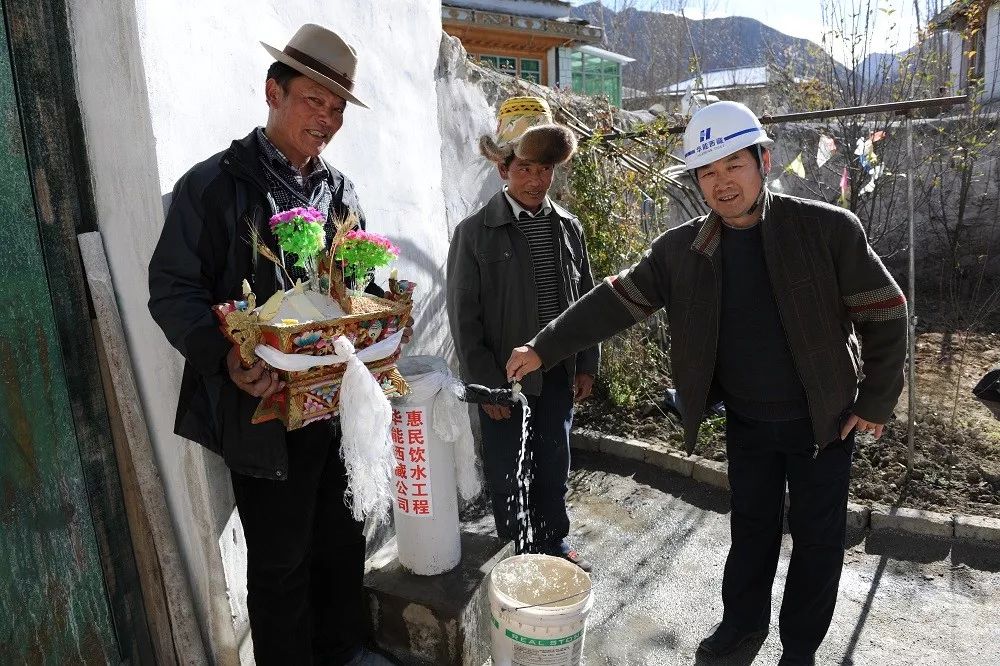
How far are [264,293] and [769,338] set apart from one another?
5.94 ft

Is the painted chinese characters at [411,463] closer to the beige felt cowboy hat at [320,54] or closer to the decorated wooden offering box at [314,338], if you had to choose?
the decorated wooden offering box at [314,338]

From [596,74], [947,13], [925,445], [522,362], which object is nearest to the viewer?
[522,362]

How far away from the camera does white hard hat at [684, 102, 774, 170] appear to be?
7.94 feet

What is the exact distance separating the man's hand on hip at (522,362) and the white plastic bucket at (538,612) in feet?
2.41

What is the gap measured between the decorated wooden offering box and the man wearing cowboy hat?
6 cm

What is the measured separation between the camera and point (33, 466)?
7.20 feet

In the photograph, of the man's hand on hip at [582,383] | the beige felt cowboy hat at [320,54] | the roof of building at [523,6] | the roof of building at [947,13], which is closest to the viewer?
the beige felt cowboy hat at [320,54]

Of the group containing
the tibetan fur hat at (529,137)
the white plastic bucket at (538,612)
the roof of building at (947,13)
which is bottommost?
the white plastic bucket at (538,612)

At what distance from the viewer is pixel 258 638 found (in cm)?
237

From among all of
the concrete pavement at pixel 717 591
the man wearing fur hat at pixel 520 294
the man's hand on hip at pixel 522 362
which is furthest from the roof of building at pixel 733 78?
the man's hand on hip at pixel 522 362

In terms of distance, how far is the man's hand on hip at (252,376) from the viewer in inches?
79.4

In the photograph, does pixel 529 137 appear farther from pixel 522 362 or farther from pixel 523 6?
pixel 523 6

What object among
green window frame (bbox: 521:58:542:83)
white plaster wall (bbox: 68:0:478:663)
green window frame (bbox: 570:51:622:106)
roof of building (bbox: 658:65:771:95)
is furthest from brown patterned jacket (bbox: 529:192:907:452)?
green window frame (bbox: 570:51:622:106)

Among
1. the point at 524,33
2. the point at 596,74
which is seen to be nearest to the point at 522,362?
the point at 524,33
